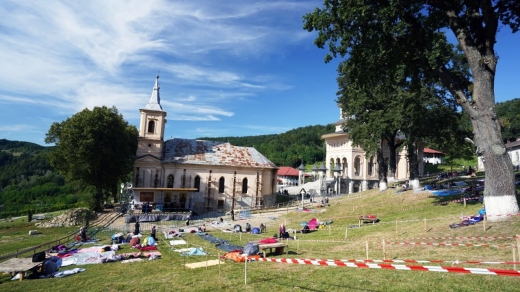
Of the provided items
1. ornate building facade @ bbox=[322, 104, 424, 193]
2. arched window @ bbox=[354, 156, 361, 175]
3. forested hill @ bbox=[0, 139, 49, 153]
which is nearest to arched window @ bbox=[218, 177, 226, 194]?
ornate building facade @ bbox=[322, 104, 424, 193]

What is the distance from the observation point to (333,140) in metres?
55.1

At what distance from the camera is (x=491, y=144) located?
544 inches

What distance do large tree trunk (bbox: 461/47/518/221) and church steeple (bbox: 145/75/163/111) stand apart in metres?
38.0

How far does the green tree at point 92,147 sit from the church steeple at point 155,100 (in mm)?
5028

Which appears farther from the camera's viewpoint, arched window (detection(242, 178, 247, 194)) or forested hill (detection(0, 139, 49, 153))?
forested hill (detection(0, 139, 49, 153))

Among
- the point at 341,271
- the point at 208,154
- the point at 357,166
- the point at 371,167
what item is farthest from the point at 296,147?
the point at 341,271

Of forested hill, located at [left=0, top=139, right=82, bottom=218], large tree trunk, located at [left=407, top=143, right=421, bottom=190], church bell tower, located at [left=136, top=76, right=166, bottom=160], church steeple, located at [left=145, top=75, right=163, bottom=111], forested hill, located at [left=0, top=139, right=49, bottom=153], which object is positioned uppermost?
forested hill, located at [left=0, top=139, right=49, bottom=153]

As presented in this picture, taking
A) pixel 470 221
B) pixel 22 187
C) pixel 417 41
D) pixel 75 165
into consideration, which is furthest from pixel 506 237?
pixel 22 187

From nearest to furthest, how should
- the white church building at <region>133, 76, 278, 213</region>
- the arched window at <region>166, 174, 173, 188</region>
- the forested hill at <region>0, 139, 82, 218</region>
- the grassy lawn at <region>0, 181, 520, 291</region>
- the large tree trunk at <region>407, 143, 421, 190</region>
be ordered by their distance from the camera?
1. the grassy lawn at <region>0, 181, 520, 291</region>
2. the large tree trunk at <region>407, 143, 421, 190</region>
3. the white church building at <region>133, 76, 278, 213</region>
4. the arched window at <region>166, 174, 173, 188</region>
5. the forested hill at <region>0, 139, 82, 218</region>

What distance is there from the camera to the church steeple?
4331 centimetres

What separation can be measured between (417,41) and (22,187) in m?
124

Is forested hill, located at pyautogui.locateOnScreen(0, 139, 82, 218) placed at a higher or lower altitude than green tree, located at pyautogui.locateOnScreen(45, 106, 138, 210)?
lower

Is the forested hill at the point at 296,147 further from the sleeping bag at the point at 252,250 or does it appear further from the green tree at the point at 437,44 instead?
the sleeping bag at the point at 252,250

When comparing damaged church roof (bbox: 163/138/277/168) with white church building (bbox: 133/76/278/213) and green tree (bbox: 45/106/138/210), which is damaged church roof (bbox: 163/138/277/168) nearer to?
white church building (bbox: 133/76/278/213)
